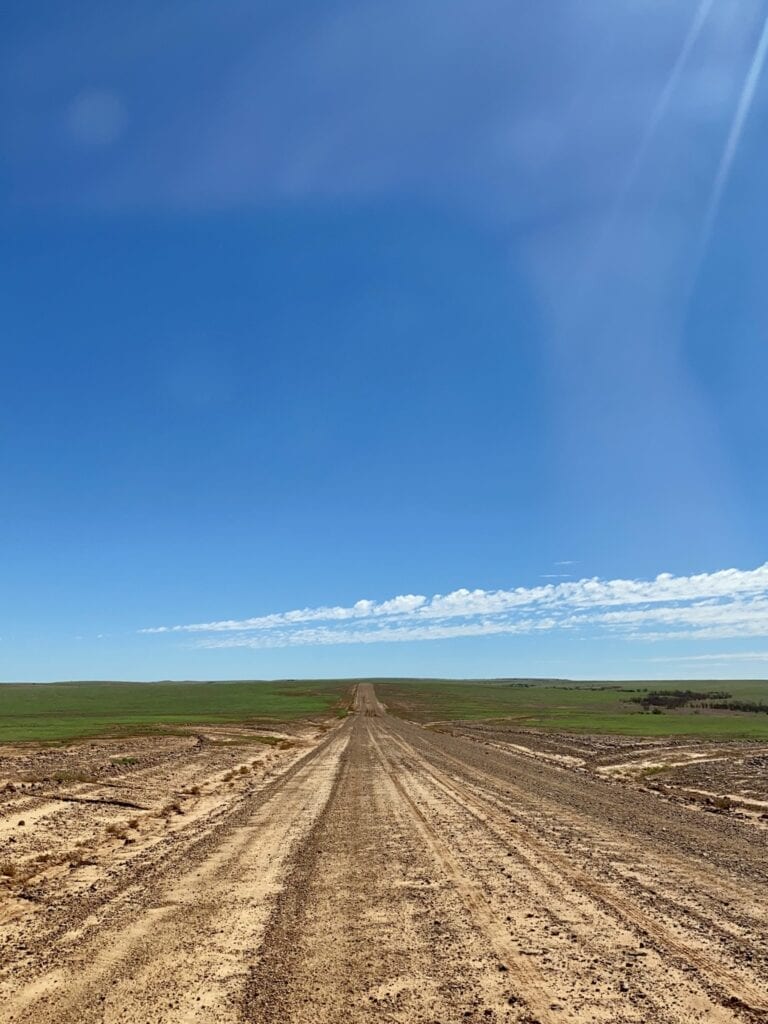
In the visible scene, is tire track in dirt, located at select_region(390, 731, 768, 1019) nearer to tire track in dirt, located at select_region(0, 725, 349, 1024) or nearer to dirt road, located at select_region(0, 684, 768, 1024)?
dirt road, located at select_region(0, 684, 768, 1024)

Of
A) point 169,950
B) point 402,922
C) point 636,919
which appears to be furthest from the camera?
point 402,922

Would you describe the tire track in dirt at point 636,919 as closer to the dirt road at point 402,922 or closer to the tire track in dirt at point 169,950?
the dirt road at point 402,922

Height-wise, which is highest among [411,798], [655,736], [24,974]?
[24,974]

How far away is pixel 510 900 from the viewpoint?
35.6 feet

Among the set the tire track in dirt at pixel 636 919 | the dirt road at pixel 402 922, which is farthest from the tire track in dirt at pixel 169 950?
the tire track in dirt at pixel 636 919

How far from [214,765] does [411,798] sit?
17.3 metres

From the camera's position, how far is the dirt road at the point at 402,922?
24.1 feet

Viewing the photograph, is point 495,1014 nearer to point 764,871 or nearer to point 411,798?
point 764,871

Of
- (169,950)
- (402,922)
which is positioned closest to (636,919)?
(402,922)

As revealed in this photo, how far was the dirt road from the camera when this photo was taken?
7.34 metres

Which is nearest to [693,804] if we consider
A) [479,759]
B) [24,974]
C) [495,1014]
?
[479,759]

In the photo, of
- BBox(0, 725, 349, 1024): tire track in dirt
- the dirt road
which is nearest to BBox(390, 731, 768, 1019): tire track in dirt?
the dirt road

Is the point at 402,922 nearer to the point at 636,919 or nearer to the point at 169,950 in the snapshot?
the point at 169,950

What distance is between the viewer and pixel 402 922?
9945 millimetres
